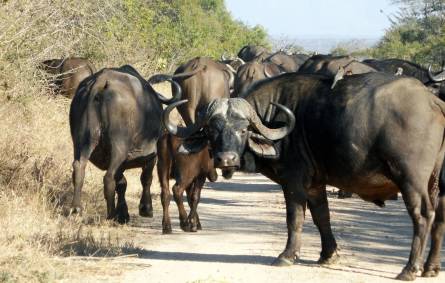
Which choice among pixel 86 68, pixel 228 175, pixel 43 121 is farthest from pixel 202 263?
pixel 86 68

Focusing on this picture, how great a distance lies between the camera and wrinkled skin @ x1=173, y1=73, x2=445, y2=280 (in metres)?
9.33

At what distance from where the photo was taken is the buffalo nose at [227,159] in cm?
947

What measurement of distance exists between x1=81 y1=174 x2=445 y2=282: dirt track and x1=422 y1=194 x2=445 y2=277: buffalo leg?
0.12m

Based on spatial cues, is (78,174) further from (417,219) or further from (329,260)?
(417,219)

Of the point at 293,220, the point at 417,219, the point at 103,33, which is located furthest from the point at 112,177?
the point at 103,33

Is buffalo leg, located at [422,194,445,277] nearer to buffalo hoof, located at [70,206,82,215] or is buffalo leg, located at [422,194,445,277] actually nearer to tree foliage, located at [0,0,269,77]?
buffalo hoof, located at [70,206,82,215]

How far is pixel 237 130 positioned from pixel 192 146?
0.64 metres

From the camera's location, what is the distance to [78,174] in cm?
1200

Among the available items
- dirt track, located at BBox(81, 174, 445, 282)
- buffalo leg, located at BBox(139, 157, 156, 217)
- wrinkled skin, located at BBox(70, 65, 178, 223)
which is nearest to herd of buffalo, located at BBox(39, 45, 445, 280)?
dirt track, located at BBox(81, 174, 445, 282)

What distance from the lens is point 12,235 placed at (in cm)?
1034

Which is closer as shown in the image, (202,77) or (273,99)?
(273,99)

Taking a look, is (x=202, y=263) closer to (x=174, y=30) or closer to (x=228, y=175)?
(x=228, y=175)

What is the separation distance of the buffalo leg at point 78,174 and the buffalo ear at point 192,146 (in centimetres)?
216

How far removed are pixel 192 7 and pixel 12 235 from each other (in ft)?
144
